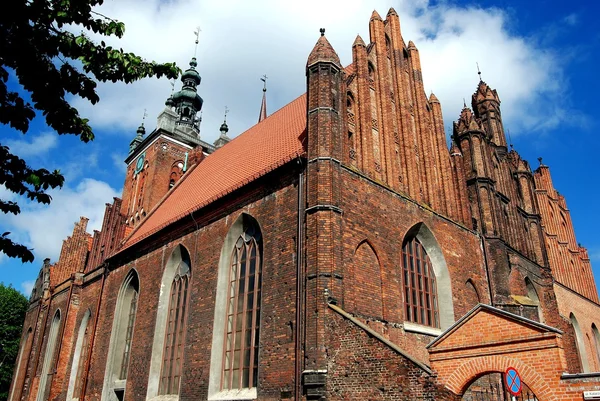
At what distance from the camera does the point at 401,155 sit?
51.6 feet

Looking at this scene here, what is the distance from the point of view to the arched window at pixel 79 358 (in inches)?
810

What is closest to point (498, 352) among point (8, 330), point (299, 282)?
point (299, 282)

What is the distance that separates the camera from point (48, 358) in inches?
959

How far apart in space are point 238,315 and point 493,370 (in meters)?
6.98

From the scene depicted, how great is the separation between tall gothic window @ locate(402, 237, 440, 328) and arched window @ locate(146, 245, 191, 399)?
678cm

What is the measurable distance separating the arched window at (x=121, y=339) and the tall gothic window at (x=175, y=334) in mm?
2262

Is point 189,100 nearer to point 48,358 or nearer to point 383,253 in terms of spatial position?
point 48,358

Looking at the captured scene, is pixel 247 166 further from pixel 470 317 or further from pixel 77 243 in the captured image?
pixel 77 243

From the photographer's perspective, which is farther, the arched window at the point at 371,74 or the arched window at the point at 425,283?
the arched window at the point at 371,74

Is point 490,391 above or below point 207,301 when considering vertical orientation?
below

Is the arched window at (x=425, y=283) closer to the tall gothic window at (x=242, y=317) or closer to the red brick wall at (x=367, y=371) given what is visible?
the red brick wall at (x=367, y=371)

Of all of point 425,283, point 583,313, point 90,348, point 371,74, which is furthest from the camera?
point 583,313

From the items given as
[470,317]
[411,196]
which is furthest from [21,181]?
[411,196]

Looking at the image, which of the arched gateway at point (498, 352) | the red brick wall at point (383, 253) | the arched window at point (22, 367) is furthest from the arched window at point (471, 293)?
the arched window at point (22, 367)
